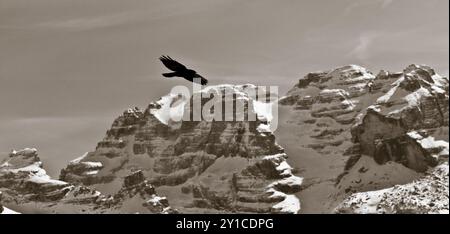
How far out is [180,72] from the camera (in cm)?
2970

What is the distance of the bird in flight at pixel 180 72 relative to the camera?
93.2 ft

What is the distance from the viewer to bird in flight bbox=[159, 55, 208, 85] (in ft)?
93.2

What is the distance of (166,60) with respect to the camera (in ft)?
94.2
